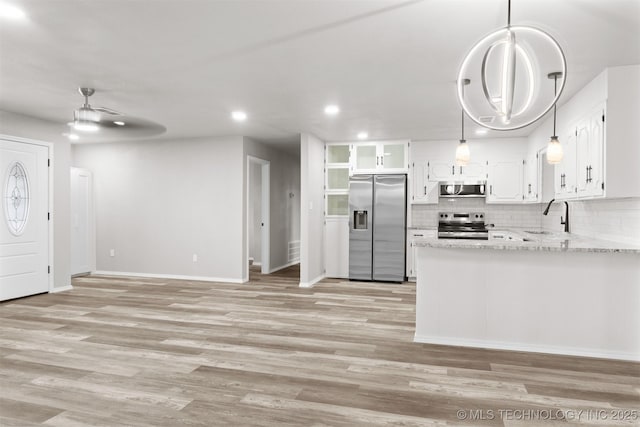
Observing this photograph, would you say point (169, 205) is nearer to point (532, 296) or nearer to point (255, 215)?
point (255, 215)

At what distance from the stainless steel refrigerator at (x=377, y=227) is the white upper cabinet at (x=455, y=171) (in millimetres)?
538

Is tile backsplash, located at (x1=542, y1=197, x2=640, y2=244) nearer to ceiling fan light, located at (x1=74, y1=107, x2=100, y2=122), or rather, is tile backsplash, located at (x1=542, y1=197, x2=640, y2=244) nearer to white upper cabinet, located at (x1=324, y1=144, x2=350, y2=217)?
white upper cabinet, located at (x1=324, y1=144, x2=350, y2=217)

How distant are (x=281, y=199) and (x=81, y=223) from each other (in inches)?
148

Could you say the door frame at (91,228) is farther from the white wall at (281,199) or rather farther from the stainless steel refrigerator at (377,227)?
the stainless steel refrigerator at (377,227)

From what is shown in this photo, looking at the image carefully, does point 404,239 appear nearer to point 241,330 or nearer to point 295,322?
point 295,322

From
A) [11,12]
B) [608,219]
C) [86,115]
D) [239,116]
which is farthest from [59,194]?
[608,219]

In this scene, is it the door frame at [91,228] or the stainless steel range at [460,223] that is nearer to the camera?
the stainless steel range at [460,223]

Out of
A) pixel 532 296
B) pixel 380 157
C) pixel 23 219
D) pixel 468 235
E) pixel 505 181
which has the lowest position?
pixel 532 296

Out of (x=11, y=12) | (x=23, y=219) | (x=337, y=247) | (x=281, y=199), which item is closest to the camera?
(x=11, y=12)

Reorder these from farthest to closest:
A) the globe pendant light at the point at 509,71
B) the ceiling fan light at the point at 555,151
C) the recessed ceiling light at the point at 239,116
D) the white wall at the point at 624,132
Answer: the recessed ceiling light at the point at 239,116, the white wall at the point at 624,132, the ceiling fan light at the point at 555,151, the globe pendant light at the point at 509,71

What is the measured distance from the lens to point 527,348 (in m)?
3.40

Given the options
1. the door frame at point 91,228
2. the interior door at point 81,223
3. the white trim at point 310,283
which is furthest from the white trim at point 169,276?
the white trim at point 310,283

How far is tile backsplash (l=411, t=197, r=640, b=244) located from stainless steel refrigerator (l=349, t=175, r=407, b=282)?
23.1 inches

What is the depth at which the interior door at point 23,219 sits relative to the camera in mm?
5145
